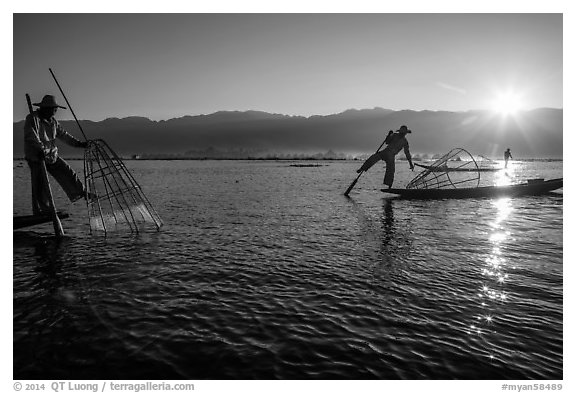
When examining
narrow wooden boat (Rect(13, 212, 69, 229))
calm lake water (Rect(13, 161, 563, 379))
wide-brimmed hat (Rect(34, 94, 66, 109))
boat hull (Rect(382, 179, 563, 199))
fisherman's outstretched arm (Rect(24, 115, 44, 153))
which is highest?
wide-brimmed hat (Rect(34, 94, 66, 109))

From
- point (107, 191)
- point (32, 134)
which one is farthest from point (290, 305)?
point (32, 134)

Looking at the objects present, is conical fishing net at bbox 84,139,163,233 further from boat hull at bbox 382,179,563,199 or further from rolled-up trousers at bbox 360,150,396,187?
boat hull at bbox 382,179,563,199

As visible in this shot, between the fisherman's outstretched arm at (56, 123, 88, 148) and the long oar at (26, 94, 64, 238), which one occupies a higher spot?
the fisherman's outstretched arm at (56, 123, 88, 148)

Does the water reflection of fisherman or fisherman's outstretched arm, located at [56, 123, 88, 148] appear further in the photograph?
the water reflection of fisherman

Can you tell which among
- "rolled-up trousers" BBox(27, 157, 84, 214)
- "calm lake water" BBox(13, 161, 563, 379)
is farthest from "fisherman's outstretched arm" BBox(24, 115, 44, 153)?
"calm lake water" BBox(13, 161, 563, 379)

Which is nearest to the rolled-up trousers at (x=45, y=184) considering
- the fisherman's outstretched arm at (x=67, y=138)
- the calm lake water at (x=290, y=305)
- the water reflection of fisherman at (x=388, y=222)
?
the fisherman's outstretched arm at (x=67, y=138)

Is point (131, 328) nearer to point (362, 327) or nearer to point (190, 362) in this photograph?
point (190, 362)

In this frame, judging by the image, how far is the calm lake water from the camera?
7238 mm

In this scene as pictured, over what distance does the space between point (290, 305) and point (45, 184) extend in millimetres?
14571

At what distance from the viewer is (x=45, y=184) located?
54.7 feet

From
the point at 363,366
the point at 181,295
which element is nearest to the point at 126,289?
the point at 181,295
